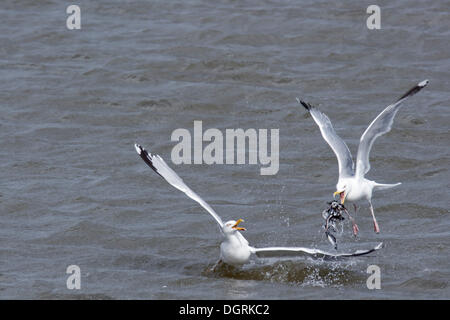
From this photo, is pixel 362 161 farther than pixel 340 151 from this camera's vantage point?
No

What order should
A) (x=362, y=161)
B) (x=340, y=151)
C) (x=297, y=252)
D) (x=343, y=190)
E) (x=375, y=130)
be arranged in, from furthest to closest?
1. (x=340, y=151)
2. (x=362, y=161)
3. (x=375, y=130)
4. (x=343, y=190)
5. (x=297, y=252)

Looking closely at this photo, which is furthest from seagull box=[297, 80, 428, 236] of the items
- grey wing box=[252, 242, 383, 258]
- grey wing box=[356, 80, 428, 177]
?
grey wing box=[252, 242, 383, 258]

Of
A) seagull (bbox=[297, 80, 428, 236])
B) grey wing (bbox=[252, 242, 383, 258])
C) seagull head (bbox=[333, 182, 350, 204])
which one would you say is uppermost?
seagull (bbox=[297, 80, 428, 236])

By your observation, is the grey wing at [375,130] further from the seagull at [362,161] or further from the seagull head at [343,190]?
the seagull head at [343,190]

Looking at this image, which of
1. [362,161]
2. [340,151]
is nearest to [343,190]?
[362,161]

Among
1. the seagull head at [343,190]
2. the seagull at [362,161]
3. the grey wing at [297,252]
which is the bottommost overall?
the grey wing at [297,252]

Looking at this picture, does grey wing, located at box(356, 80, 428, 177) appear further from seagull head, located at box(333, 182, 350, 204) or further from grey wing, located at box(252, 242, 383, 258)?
grey wing, located at box(252, 242, 383, 258)

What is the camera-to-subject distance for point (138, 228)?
12547 millimetres


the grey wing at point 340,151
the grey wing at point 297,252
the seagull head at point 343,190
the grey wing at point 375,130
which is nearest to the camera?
the grey wing at point 297,252

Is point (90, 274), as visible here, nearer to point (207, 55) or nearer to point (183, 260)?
point (183, 260)

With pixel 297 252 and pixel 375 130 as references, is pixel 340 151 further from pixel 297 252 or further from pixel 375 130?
pixel 297 252

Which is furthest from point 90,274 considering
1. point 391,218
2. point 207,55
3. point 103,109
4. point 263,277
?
point 207,55

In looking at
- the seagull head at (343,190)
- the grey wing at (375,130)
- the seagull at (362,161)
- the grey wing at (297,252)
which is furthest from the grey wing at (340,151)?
the grey wing at (297,252)

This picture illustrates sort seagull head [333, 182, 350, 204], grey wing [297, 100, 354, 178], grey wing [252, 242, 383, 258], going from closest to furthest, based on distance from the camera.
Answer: grey wing [252, 242, 383, 258] → seagull head [333, 182, 350, 204] → grey wing [297, 100, 354, 178]
